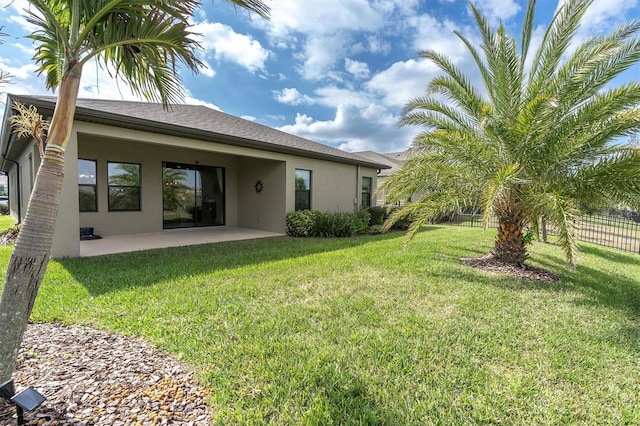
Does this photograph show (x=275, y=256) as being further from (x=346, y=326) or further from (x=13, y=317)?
(x=13, y=317)

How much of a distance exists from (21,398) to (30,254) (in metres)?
0.92

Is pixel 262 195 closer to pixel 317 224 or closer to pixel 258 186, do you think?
pixel 258 186

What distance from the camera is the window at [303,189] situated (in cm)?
1197

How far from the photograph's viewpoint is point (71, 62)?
7.23 ft

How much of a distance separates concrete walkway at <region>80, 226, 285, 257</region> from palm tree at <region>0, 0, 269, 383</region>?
532 centimetres

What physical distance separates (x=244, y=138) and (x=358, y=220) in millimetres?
5564

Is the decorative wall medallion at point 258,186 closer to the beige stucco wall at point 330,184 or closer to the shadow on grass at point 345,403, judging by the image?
the beige stucco wall at point 330,184

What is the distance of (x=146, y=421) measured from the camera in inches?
83.0

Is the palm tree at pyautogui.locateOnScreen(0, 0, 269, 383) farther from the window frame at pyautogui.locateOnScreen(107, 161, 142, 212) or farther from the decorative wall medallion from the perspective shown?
the decorative wall medallion

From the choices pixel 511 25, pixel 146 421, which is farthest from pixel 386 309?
pixel 511 25

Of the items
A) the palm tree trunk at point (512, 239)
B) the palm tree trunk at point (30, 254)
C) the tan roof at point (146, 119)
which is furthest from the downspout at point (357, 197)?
the palm tree trunk at point (30, 254)

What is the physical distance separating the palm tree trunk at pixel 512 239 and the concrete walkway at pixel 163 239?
283 inches

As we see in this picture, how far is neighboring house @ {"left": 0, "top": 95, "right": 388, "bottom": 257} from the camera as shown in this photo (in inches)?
280

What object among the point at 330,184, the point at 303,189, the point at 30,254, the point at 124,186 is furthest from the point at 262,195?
the point at 30,254
